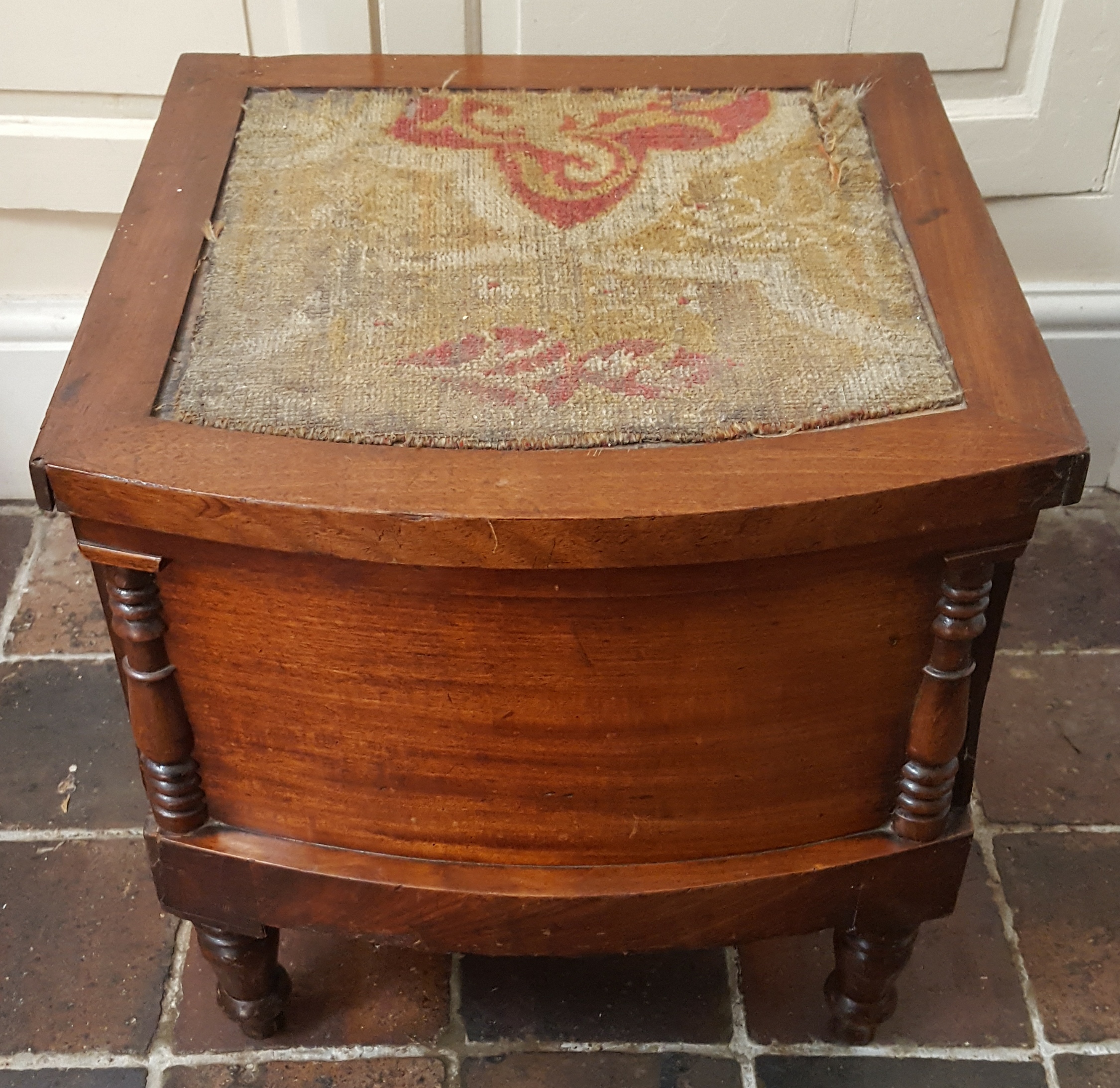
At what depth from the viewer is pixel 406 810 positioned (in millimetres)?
846

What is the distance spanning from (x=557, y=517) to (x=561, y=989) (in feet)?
1.91

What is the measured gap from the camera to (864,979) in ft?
3.25

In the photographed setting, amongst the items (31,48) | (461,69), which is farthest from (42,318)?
(461,69)

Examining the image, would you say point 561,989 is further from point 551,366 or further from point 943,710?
point 551,366

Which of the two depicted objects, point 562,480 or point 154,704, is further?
point 154,704

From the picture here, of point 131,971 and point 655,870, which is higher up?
point 655,870

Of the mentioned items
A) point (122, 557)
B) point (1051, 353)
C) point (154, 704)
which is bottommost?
point (1051, 353)


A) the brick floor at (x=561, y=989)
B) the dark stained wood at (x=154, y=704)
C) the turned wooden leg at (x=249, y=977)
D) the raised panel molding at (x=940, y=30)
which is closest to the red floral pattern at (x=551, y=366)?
the dark stained wood at (x=154, y=704)

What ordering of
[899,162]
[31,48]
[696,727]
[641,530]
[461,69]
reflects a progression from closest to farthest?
[641,530] < [696,727] < [899,162] < [461,69] < [31,48]

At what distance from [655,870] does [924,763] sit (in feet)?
0.64

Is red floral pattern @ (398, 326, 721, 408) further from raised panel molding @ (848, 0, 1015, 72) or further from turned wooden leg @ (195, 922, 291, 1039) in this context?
raised panel molding @ (848, 0, 1015, 72)

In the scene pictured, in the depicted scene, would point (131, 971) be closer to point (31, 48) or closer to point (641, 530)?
point (641, 530)

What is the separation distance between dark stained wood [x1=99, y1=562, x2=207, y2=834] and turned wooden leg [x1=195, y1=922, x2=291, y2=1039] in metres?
0.12

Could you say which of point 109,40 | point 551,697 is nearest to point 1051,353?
point 551,697
